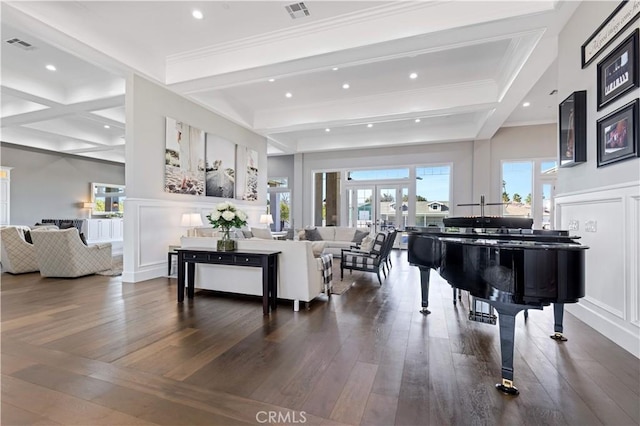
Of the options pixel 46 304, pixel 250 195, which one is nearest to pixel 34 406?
pixel 46 304

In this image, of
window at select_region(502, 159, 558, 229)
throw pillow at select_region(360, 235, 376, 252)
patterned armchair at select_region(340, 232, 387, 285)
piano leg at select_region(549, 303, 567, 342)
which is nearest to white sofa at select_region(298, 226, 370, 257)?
throw pillow at select_region(360, 235, 376, 252)

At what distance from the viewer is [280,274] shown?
12.5ft

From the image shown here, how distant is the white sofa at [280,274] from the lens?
3.69m

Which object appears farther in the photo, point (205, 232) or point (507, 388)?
point (205, 232)

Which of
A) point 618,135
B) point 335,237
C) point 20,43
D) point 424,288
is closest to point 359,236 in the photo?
point 335,237

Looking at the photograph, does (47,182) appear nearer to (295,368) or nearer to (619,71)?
(295,368)

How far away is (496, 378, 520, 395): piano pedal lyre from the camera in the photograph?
6.39 ft

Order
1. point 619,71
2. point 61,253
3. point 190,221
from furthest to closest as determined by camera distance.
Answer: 1. point 190,221
2. point 61,253
3. point 619,71

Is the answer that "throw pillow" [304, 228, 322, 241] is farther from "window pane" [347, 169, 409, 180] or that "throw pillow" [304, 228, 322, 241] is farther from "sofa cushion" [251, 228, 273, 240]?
"window pane" [347, 169, 409, 180]

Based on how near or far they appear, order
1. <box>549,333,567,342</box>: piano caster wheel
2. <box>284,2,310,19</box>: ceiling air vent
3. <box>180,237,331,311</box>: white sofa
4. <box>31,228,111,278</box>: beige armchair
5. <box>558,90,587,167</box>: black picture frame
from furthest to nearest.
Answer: <box>31,228,111,278</box>: beige armchair < <box>284,2,310,19</box>: ceiling air vent < <box>180,237,331,311</box>: white sofa < <box>558,90,587,167</box>: black picture frame < <box>549,333,567,342</box>: piano caster wheel

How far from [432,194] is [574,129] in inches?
256

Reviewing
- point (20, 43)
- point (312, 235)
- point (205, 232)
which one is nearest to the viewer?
point (20, 43)

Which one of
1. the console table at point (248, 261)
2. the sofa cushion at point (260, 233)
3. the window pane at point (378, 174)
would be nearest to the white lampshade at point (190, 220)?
the sofa cushion at point (260, 233)

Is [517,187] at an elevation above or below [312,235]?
above
